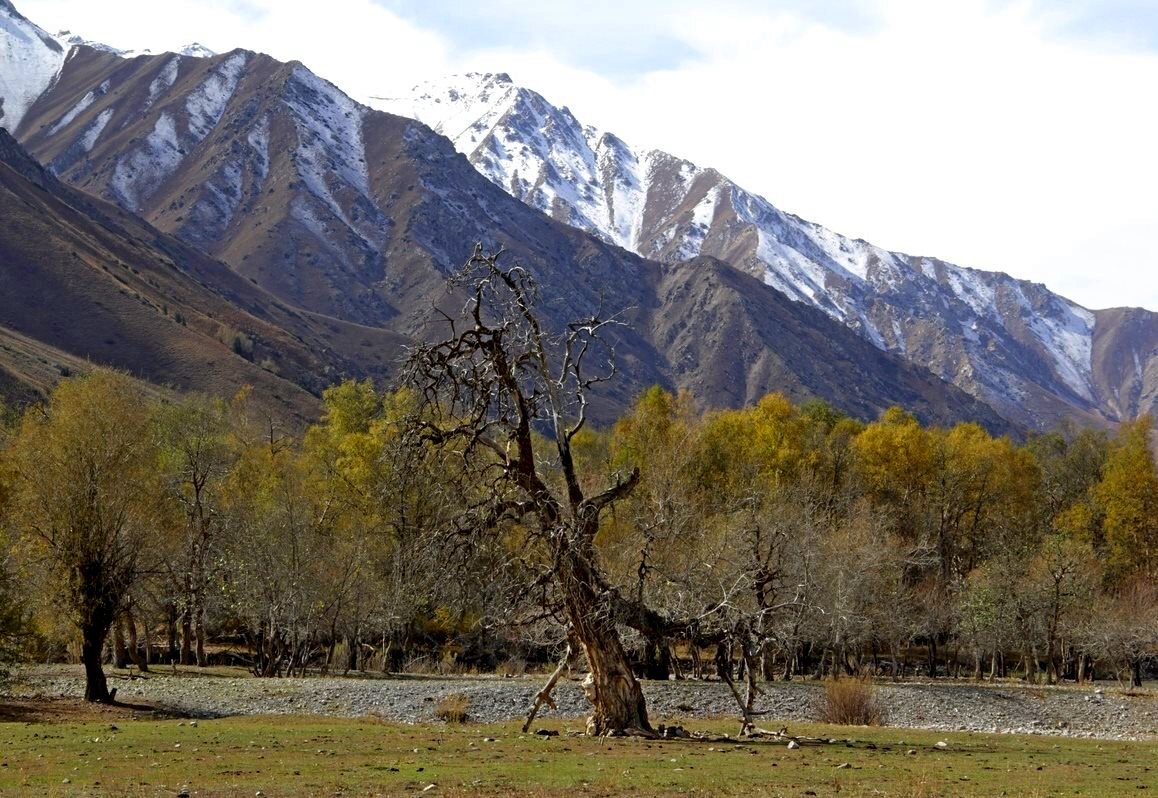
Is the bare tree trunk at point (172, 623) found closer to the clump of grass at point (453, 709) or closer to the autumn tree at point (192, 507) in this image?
the autumn tree at point (192, 507)

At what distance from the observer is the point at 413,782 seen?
2053 cm

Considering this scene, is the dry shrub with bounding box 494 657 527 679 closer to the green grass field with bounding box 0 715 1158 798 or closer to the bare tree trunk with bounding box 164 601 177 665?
the bare tree trunk with bounding box 164 601 177 665

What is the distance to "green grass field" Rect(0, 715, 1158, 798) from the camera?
20.0 meters

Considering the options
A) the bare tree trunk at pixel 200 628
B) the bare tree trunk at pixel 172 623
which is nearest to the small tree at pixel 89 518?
the bare tree trunk at pixel 200 628

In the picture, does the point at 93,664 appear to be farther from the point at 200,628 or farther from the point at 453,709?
the point at 200,628

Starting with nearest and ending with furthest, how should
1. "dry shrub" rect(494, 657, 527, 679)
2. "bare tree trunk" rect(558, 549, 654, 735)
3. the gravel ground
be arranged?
"bare tree trunk" rect(558, 549, 654, 735) < the gravel ground < "dry shrub" rect(494, 657, 527, 679)

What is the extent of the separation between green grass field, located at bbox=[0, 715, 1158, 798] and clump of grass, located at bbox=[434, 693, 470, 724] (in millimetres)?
6941

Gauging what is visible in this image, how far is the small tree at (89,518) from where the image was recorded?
40.1 m

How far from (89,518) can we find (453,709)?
13631 millimetres

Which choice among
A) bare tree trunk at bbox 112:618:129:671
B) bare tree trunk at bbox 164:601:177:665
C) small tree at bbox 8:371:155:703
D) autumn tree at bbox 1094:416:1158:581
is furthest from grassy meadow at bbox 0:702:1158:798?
autumn tree at bbox 1094:416:1158:581

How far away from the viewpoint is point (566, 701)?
46.8m

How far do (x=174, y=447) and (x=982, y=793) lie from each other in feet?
189

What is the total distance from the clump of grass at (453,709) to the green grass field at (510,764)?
6.94m

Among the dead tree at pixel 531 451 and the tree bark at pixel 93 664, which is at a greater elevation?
the dead tree at pixel 531 451
